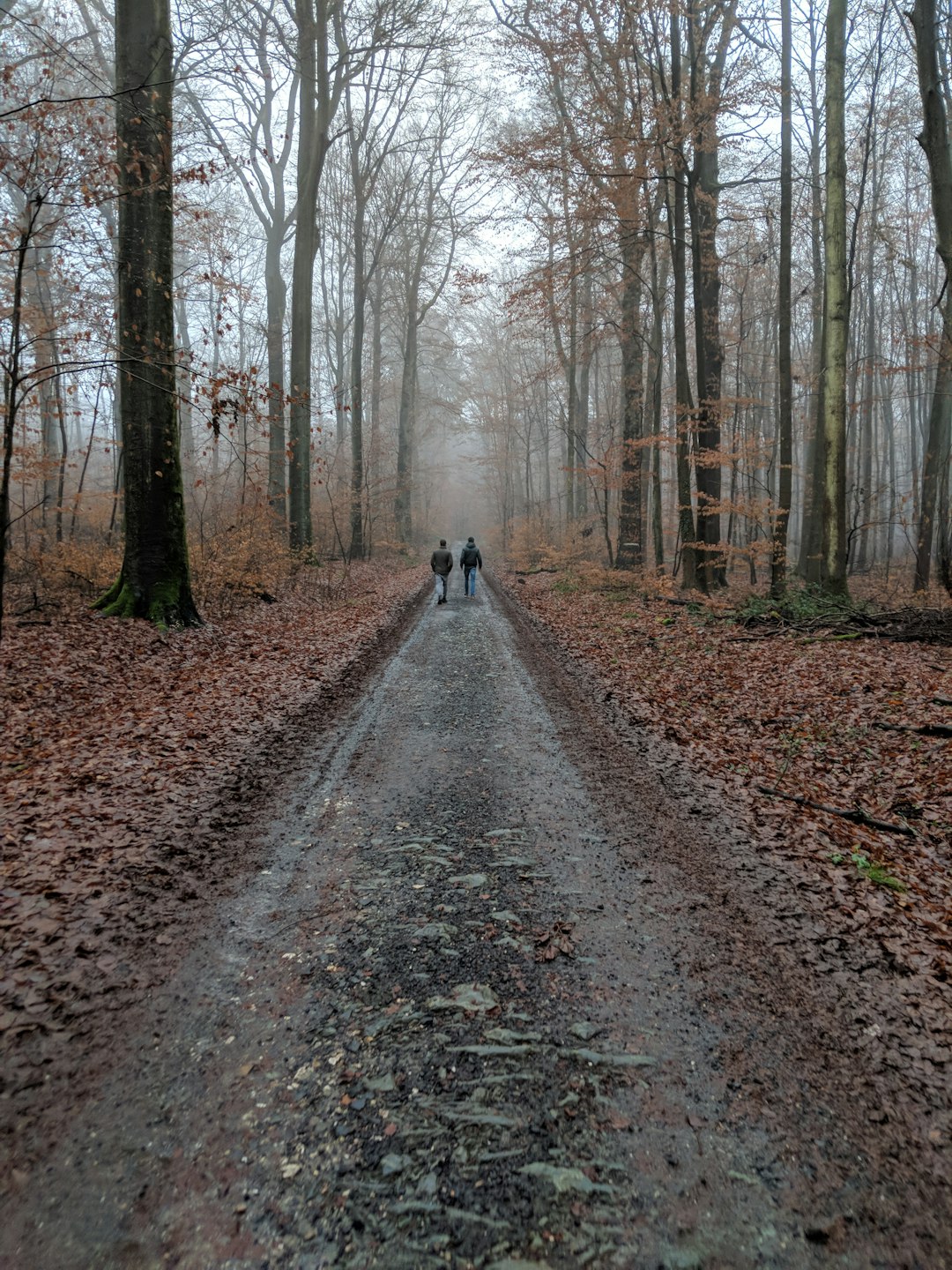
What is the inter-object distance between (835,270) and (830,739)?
9.14 meters

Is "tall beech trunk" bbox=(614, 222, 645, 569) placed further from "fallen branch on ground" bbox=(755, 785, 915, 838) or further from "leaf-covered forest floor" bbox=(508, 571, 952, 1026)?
"fallen branch on ground" bbox=(755, 785, 915, 838)

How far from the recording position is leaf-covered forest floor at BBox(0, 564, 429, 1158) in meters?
2.95

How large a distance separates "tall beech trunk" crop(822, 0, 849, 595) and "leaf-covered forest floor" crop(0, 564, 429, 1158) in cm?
873

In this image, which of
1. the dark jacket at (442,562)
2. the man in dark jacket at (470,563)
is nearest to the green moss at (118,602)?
the dark jacket at (442,562)

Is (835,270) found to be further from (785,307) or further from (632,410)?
(632,410)

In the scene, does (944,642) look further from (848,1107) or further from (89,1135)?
(89,1135)

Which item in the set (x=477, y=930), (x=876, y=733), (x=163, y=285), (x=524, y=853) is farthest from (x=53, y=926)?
(x=163, y=285)

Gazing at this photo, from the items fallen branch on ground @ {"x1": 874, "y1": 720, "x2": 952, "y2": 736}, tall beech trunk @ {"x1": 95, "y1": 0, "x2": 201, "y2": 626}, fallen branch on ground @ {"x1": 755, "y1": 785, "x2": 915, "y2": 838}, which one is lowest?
fallen branch on ground @ {"x1": 755, "y1": 785, "x2": 915, "y2": 838}

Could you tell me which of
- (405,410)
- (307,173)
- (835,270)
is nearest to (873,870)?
(835,270)

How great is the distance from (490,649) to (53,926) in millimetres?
7789

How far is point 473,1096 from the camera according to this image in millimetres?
2373

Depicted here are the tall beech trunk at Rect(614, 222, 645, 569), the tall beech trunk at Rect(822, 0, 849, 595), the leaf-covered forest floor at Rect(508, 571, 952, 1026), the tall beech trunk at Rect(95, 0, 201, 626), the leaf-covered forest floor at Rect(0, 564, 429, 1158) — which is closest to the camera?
the leaf-covered forest floor at Rect(0, 564, 429, 1158)

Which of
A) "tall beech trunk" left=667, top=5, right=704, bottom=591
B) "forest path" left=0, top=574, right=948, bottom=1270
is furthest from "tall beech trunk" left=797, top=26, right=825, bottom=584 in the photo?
"forest path" left=0, top=574, right=948, bottom=1270

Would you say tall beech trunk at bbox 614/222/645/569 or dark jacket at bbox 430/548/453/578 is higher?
tall beech trunk at bbox 614/222/645/569
